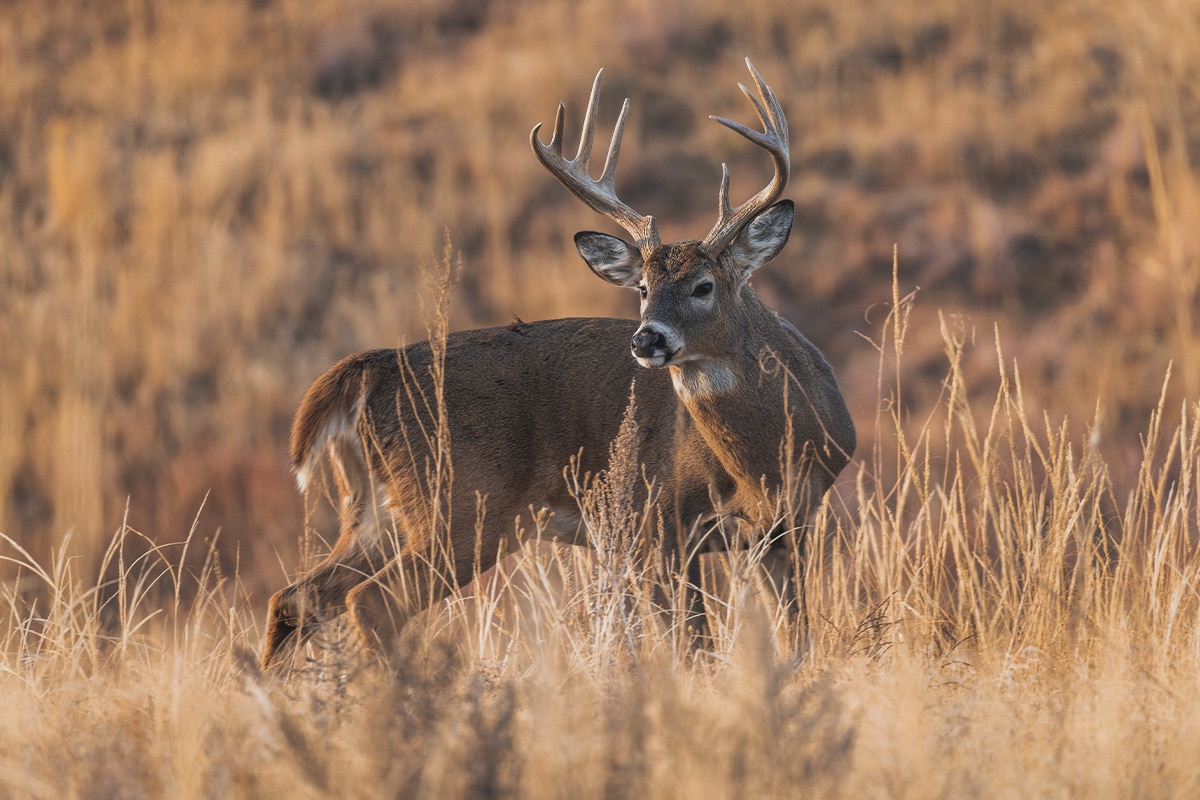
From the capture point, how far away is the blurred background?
14383 mm

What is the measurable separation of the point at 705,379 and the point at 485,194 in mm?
12871

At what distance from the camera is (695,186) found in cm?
1809

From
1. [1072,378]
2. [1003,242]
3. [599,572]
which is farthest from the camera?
[1003,242]

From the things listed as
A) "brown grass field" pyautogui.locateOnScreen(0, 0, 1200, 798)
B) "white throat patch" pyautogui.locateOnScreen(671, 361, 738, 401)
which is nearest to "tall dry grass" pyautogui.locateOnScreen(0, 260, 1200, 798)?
"brown grass field" pyautogui.locateOnScreen(0, 0, 1200, 798)

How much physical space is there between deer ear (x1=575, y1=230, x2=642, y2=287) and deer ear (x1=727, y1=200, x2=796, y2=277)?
1.23ft

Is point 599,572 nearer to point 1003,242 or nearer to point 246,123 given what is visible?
point 1003,242

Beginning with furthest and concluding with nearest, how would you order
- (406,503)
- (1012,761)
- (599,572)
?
(406,503), (599,572), (1012,761)

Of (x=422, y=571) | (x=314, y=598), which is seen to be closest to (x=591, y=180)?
(x=422, y=571)

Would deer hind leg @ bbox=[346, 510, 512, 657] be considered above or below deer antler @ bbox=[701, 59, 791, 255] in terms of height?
below

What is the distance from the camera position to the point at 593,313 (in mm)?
15031

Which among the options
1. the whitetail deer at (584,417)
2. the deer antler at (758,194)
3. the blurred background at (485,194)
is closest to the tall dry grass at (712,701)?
the whitetail deer at (584,417)

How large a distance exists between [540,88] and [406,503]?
14.2m

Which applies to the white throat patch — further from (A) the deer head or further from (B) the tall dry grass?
(B) the tall dry grass

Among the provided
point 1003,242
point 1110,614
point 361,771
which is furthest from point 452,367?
point 1003,242
